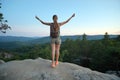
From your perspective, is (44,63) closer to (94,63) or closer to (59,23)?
(59,23)

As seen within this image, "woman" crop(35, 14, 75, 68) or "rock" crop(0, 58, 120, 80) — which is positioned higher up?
"woman" crop(35, 14, 75, 68)

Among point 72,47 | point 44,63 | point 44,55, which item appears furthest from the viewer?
point 72,47

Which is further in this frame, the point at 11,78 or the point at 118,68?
the point at 118,68

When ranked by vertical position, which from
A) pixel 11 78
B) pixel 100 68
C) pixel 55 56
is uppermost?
pixel 55 56

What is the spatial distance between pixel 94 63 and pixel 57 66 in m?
33.0

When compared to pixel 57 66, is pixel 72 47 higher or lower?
lower

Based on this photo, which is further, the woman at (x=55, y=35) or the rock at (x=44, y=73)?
the woman at (x=55, y=35)

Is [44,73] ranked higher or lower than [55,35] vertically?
lower

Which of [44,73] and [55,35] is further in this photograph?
[55,35]

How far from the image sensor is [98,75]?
1013 centimetres

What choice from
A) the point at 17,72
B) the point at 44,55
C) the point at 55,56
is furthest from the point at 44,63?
the point at 44,55

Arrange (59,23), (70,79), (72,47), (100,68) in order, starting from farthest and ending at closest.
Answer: (72,47) → (100,68) → (59,23) → (70,79)

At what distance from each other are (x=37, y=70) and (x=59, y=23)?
7.64 ft

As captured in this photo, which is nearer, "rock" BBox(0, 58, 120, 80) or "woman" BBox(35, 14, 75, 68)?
"rock" BBox(0, 58, 120, 80)
